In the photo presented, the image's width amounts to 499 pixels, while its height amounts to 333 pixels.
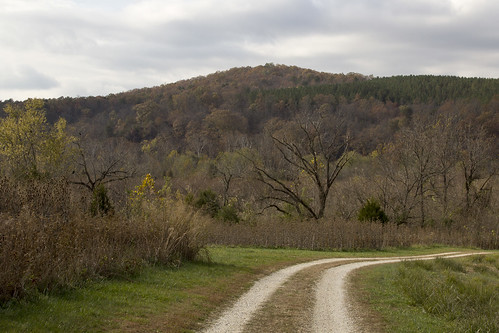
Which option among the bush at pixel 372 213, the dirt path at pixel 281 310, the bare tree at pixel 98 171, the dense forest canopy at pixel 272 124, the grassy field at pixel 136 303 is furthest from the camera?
the dense forest canopy at pixel 272 124

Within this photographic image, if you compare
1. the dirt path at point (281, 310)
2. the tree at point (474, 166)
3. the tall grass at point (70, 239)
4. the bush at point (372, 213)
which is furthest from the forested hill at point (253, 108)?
the tall grass at point (70, 239)

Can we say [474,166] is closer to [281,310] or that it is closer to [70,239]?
[281,310]

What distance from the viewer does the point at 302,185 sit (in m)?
54.6

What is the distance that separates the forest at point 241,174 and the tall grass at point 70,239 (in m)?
0.05

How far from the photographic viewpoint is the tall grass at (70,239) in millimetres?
9531

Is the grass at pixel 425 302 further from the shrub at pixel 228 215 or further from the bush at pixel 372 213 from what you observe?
the shrub at pixel 228 215

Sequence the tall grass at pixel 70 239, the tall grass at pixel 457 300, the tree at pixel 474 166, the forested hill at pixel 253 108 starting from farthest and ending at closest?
the forested hill at pixel 253 108 → the tree at pixel 474 166 → the tall grass at pixel 457 300 → the tall grass at pixel 70 239

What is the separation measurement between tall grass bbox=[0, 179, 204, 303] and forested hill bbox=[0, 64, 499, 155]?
68.0 m

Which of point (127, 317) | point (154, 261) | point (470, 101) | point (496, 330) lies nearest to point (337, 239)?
point (154, 261)

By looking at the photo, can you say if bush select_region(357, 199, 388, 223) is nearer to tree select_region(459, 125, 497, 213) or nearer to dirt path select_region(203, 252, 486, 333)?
tree select_region(459, 125, 497, 213)

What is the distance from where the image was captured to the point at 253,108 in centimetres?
11506

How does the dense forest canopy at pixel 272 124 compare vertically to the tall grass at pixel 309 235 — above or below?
above

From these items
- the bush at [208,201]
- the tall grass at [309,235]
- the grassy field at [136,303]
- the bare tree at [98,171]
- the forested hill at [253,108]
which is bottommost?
the tall grass at [309,235]

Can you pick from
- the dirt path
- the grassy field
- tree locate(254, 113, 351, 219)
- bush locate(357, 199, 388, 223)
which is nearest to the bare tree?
the grassy field
